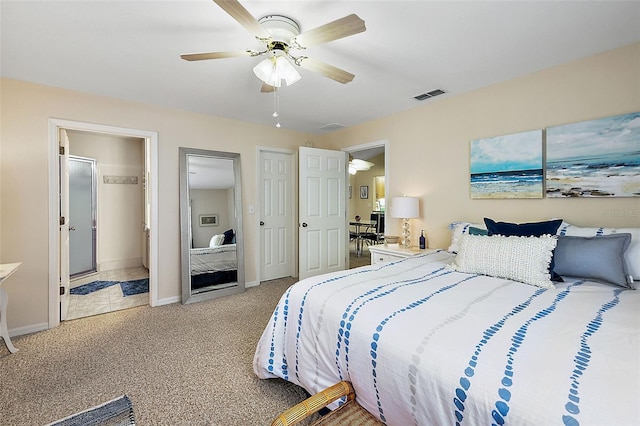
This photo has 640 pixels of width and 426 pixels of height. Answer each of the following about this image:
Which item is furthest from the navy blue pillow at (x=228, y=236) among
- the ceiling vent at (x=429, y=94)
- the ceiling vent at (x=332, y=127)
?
the ceiling vent at (x=429, y=94)

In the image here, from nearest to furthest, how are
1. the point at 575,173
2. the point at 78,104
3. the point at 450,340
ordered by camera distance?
1. the point at 450,340
2. the point at 575,173
3. the point at 78,104

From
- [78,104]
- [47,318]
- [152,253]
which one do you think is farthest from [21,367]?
[78,104]

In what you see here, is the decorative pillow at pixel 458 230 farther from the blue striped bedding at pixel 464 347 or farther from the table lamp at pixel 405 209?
the blue striped bedding at pixel 464 347

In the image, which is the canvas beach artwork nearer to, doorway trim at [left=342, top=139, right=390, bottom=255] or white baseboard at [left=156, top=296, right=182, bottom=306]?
doorway trim at [left=342, top=139, right=390, bottom=255]

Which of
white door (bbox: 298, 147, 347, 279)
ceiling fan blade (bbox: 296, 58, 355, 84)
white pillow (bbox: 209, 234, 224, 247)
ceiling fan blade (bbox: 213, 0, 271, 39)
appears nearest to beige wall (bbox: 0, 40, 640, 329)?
white pillow (bbox: 209, 234, 224, 247)

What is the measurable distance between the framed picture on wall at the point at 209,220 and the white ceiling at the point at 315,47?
1.45 meters

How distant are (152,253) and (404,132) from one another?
3.41 m

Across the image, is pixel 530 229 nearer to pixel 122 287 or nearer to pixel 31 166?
pixel 31 166

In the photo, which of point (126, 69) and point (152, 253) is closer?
point (126, 69)

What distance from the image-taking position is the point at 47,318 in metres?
2.80

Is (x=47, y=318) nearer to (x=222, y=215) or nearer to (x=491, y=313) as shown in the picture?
(x=222, y=215)

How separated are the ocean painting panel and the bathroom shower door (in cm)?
569

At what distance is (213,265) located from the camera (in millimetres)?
3740

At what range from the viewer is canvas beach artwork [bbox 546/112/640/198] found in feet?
6.78
